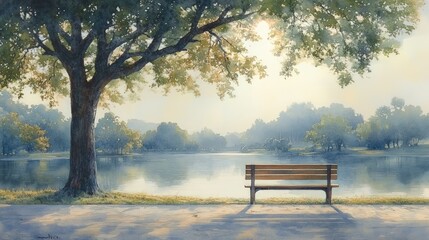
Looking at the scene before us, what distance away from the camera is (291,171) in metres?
16.2

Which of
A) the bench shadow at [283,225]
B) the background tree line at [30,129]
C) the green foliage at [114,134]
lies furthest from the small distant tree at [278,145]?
the bench shadow at [283,225]

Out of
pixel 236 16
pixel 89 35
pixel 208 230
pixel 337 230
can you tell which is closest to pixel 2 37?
pixel 89 35

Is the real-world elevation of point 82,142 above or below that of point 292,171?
above

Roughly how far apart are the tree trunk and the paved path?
418 cm

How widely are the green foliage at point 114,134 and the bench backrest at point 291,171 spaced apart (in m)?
126

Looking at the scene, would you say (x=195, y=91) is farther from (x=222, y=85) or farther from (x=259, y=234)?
(x=259, y=234)

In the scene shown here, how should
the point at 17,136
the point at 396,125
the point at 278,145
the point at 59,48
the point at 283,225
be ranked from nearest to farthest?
1. the point at 283,225
2. the point at 59,48
3. the point at 17,136
4. the point at 396,125
5. the point at 278,145

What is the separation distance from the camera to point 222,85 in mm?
26266

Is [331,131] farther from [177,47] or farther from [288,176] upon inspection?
[288,176]

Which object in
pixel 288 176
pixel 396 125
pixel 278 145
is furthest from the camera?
pixel 278 145

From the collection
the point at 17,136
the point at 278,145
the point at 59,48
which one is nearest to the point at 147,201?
the point at 59,48

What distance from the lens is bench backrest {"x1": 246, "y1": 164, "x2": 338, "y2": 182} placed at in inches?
637

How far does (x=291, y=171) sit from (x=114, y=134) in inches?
5101

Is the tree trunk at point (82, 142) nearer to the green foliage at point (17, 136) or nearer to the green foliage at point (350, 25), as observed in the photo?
the green foliage at point (350, 25)
